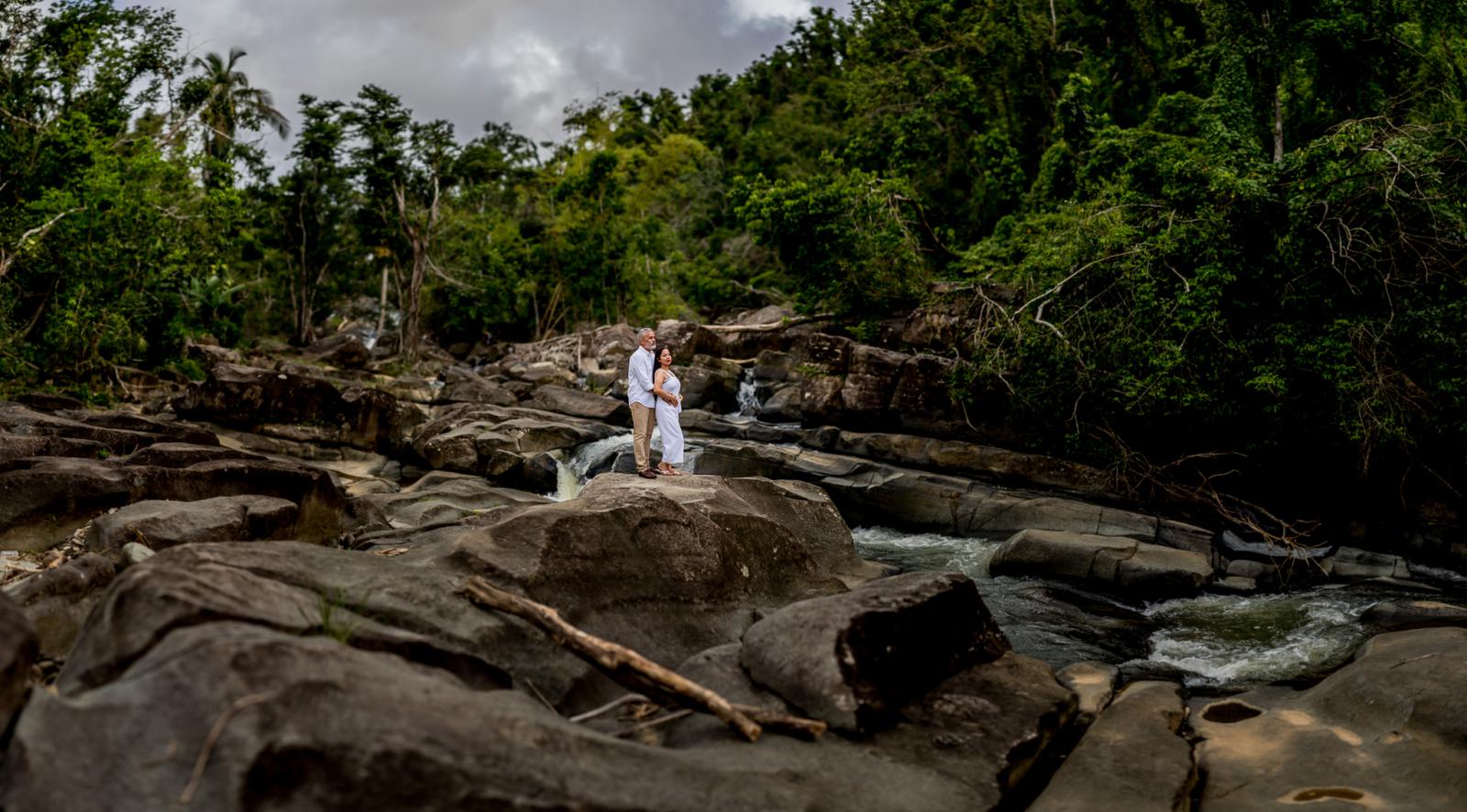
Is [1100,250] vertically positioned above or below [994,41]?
below

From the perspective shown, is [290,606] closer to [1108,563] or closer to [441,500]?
[441,500]

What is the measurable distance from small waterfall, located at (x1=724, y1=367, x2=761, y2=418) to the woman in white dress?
9888 mm

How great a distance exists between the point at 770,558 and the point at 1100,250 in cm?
961

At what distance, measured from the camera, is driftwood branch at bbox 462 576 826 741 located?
4.90 metres

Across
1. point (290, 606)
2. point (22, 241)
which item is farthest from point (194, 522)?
point (22, 241)

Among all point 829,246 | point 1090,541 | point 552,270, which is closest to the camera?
point 1090,541

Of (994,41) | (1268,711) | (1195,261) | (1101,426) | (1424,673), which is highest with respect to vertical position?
(994,41)

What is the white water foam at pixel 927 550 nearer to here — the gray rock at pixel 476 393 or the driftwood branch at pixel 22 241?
the gray rock at pixel 476 393

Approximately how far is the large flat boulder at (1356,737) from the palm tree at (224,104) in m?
34.2

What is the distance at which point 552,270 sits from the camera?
40.0 m

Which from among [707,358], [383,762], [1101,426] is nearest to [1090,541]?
[1101,426]

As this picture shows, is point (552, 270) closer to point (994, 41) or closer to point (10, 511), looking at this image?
point (994, 41)

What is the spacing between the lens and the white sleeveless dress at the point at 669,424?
35.9 feet

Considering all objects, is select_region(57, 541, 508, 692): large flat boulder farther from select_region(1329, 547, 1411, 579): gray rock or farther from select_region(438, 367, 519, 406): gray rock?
select_region(438, 367, 519, 406): gray rock
